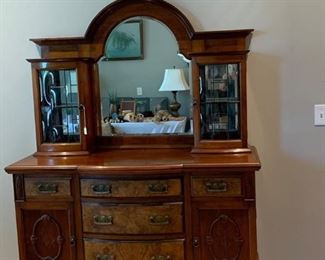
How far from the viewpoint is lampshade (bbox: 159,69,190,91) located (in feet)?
8.04

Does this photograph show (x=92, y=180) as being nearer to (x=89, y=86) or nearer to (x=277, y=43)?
(x=89, y=86)

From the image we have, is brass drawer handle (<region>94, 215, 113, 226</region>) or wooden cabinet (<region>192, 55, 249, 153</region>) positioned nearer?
brass drawer handle (<region>94, 215, 113, 226</region>)

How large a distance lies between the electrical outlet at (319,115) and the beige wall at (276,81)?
29 millimetres

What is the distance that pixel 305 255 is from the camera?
8.21 feet

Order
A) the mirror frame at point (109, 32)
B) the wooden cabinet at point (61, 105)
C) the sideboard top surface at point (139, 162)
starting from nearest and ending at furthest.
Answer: the sideboard top surface at point (139, 162) → the mirror frame at point (109, 32) → the wooden cabinet at point (61, 105)

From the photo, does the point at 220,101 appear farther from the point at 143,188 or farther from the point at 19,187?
the point at 19,187

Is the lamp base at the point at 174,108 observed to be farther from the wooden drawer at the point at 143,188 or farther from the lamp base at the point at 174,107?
the wooden drawer at the point at 143,188

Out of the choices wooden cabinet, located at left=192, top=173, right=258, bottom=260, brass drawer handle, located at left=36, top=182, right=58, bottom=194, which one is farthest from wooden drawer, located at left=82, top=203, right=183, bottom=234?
brass drawer handle, located at left=36, top=182, right=58, bottom=194

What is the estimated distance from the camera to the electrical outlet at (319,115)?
2.40 m

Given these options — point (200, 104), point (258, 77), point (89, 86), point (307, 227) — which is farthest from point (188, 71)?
point (307, 227)

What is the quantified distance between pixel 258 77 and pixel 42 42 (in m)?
1.27

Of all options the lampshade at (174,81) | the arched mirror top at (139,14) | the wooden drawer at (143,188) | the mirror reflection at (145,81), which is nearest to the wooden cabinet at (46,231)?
the wooden drawer at (143,188)

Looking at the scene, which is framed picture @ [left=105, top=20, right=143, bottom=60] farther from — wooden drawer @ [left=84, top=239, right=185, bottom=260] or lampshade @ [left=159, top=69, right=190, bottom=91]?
wooden drawer @ [left=84, top=239, right=185, bottom=260]

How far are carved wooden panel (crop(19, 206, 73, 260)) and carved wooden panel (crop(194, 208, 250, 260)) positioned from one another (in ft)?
2.24
